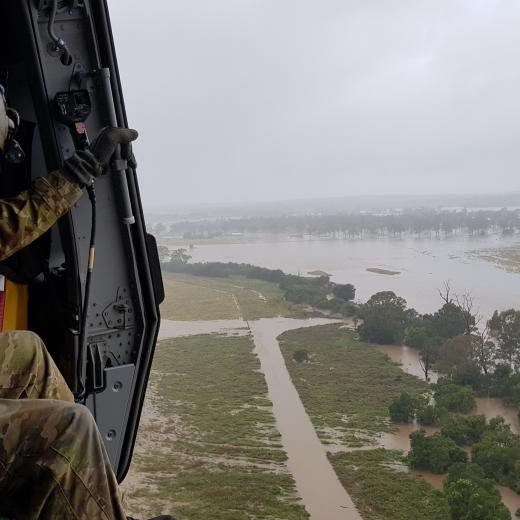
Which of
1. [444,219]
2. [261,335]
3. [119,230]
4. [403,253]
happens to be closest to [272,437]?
[261,335]

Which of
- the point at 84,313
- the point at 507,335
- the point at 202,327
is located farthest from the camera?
the point at 202,327

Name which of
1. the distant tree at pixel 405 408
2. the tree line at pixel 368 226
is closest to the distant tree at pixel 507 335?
the distant tree at pixel 405 408

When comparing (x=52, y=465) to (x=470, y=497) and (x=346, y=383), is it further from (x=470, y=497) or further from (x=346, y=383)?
(x=346, y=383)

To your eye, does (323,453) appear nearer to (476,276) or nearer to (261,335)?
(261,335)

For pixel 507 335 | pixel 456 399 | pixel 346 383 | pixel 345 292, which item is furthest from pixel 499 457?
pixel 345 292

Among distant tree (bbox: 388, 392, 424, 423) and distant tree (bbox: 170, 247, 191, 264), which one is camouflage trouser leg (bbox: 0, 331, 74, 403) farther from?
distant tree (bbox: 170, 247, 191, 264)

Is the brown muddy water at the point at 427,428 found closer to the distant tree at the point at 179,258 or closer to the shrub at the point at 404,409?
the shrub at the point at 404,409
